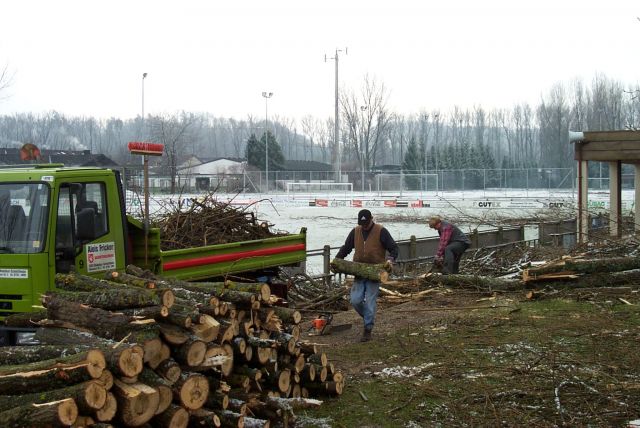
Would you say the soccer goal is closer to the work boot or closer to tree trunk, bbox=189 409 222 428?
the work boot

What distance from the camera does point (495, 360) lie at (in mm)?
9055

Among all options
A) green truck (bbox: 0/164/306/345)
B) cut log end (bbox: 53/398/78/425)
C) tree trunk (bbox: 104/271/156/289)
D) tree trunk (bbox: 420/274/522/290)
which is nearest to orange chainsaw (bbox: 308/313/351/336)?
green truck (bbox: 0/164/306/345)

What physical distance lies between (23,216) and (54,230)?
1.38ft

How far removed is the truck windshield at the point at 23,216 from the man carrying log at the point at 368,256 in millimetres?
4307

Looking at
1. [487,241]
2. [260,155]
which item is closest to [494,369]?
[487,241]

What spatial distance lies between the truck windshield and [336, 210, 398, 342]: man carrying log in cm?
431

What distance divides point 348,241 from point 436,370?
2738mm

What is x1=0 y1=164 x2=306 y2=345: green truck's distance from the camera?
779 cm

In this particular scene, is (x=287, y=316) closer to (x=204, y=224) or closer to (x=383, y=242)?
(x=383, y=242)

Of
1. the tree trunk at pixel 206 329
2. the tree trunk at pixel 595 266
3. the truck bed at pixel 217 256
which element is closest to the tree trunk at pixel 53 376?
the tree trunk at pixel 206 329

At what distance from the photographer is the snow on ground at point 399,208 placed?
32.9 meters

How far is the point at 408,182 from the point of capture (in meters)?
59.4

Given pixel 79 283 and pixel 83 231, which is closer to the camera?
pixel 79 283

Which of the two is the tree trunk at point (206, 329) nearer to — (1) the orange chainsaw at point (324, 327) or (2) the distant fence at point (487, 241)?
(1) the orange chainsaw at point (324, 327)
